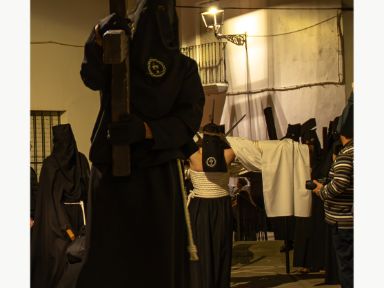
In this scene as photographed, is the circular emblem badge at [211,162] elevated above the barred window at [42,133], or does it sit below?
below

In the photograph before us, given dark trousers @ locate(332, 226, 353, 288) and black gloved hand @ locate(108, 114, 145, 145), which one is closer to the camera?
black gloved hand @ locate(108, 114, 145, 145)

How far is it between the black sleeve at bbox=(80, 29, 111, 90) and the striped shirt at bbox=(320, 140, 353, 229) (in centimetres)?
267

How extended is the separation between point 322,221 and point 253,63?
12.7ft

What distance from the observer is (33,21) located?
7.75 meters

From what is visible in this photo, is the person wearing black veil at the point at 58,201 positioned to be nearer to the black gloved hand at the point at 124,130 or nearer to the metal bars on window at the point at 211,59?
the black gloved hand at the point at 124,130

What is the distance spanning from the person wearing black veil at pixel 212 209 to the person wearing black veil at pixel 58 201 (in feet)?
3.61

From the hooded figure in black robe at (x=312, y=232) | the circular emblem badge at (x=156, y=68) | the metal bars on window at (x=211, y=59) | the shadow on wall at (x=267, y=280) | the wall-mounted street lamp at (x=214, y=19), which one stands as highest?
the wall-mounted street lamp at (x=214, y=19)

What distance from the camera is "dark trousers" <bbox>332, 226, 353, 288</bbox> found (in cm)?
448

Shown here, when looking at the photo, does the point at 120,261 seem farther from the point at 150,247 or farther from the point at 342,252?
the point at 342,252

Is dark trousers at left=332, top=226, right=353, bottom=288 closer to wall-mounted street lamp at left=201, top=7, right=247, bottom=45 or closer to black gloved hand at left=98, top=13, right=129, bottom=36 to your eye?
black gloved hand at left=98, top=13, right=129, bottom=36

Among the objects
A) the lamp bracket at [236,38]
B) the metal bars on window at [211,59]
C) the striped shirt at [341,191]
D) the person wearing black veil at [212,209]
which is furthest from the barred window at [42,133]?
the striped shirt at [341,191]

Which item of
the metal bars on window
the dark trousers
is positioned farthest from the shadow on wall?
the metal bars on window

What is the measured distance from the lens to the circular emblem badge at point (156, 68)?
6.68 ft

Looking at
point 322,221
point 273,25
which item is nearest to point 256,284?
point 322,221
